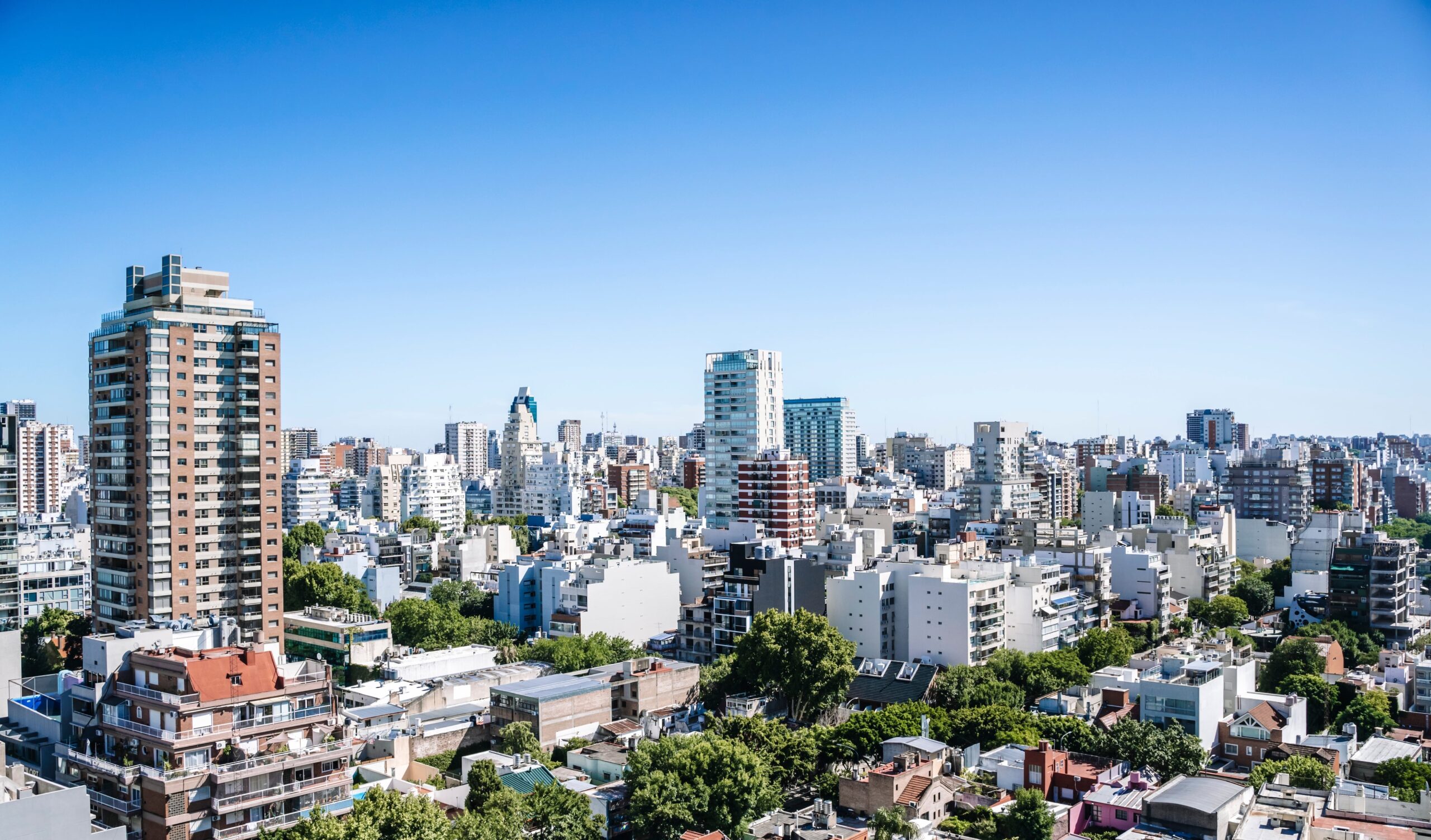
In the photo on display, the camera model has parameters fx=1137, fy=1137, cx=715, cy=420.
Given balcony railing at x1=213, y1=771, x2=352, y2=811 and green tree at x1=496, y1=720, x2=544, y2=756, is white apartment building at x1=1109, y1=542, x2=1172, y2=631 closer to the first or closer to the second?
green tree at x1=496, y1=720, x2=544, y2=756

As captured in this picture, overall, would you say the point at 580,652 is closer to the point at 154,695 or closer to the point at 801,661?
the point at 801,661

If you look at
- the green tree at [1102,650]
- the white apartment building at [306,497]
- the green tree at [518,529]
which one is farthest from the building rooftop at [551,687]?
the white apartment building at [306,497]

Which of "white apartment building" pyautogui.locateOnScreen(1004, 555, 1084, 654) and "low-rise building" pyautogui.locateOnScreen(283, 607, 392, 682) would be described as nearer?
"low-rise building" pyautogui.locateOnScreen(283, 607, 392, 682)

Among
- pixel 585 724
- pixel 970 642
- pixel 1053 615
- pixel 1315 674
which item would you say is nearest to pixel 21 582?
pixel 585 724

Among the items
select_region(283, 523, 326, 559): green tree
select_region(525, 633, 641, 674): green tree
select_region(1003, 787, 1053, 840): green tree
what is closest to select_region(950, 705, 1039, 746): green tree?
select_region(1003, 787, 1053, 840): green tree

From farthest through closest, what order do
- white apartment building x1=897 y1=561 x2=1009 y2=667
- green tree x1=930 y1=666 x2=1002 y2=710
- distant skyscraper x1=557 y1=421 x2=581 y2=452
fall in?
distant skyscraper x1=557 y1=421 x2=581 y2=452 < white apartment building x1=897 y1=561 x2=1009 y2=667 < green tree x1=930 y1=666 x2=1002 y2=710

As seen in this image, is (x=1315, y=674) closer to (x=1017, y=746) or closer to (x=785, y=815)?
(x=1017, y=746)
